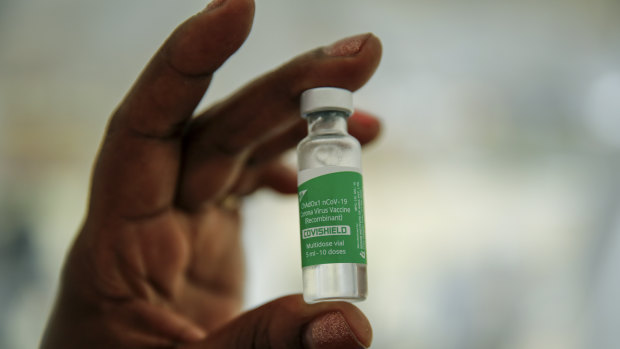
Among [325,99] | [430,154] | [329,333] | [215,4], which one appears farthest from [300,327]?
[430,154]

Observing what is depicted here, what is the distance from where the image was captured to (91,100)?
2072 millimetres

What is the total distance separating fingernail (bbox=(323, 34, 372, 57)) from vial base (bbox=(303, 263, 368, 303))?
0.31m

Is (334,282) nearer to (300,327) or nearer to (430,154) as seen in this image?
(300,327)

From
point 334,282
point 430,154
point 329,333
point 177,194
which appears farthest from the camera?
point 430,154

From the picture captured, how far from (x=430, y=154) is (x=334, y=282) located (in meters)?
1.56

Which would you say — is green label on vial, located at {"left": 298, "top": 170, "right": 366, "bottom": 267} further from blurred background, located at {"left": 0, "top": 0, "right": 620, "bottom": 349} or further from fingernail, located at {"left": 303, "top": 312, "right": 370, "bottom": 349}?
blurred background, located at {"left": 0, "top": 0, "right": 620, "bottom": 349}

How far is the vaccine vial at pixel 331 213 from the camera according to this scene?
2.49 ft

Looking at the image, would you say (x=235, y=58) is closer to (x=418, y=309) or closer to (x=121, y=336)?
(x=418, y=309)

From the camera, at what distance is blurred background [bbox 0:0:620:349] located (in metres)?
2.01

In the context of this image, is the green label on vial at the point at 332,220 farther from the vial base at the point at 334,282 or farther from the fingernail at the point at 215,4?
the fingernail at the point at 215,4

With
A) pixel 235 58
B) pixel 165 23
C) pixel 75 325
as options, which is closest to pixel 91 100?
pixel 165 23

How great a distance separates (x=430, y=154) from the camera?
2260mm

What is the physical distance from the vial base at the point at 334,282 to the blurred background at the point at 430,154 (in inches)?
46.0

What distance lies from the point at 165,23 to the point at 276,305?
1458 millimetres
